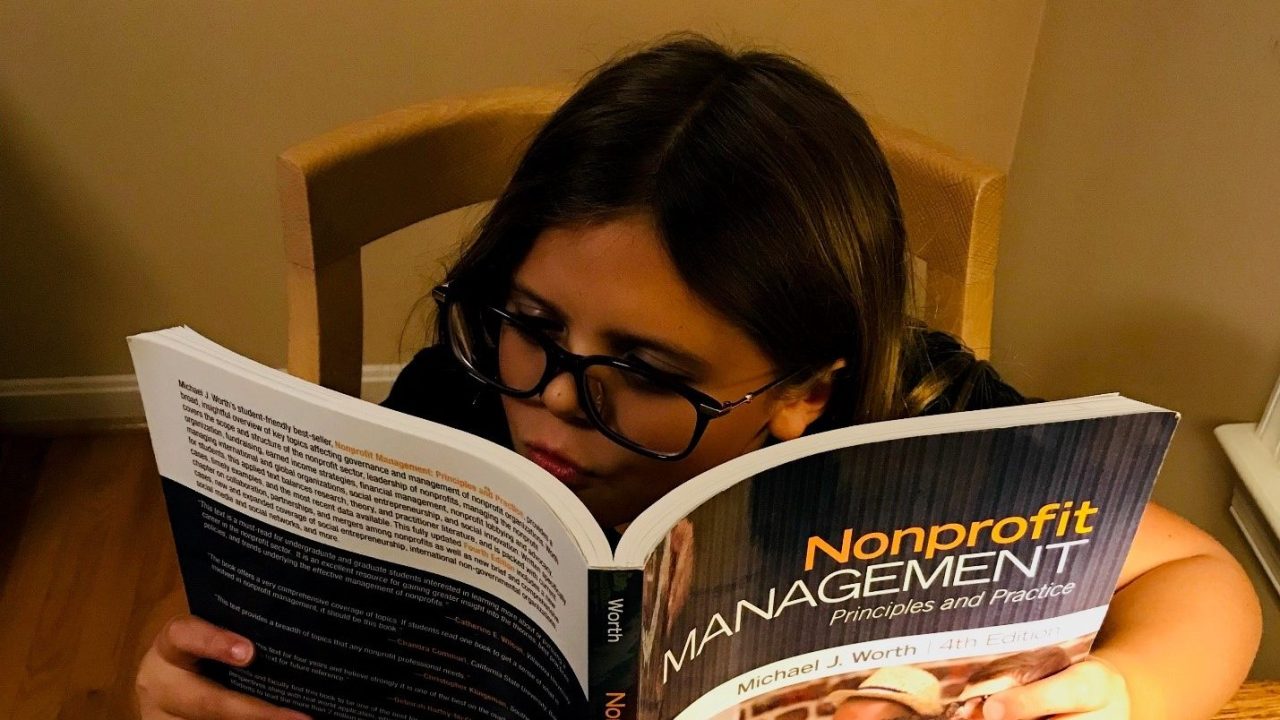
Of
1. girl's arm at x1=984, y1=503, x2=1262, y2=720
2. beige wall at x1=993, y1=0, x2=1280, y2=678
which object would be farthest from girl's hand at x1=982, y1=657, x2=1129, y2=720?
beige wall at x1=993, y1=0, x2=1280, y2=678

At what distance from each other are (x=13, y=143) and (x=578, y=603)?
1394mm

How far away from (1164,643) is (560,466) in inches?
16.3

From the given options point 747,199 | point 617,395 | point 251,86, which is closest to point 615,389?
point 617,395

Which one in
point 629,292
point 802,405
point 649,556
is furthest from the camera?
point 802,405

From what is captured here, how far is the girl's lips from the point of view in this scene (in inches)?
29.1

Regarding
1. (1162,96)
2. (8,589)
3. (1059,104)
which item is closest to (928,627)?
(1162,96)

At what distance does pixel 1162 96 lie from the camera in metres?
1.15

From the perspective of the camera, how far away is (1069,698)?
58 cm

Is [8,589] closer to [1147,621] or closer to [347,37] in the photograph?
[347,37]

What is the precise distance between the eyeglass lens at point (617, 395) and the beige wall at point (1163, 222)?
39cm

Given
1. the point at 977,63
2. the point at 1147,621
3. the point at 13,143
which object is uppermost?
the point at 977,63

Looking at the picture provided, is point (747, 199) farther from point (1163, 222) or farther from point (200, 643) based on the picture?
point (1163, 222)

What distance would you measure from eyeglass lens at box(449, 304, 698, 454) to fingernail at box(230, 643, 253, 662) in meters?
0.23

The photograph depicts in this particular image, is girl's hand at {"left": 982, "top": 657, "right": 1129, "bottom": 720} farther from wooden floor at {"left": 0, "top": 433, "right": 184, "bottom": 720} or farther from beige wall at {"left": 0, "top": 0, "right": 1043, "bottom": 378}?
wooden floor at {"left": 0, "top": 433, "right": 184, "bottom": 720}
